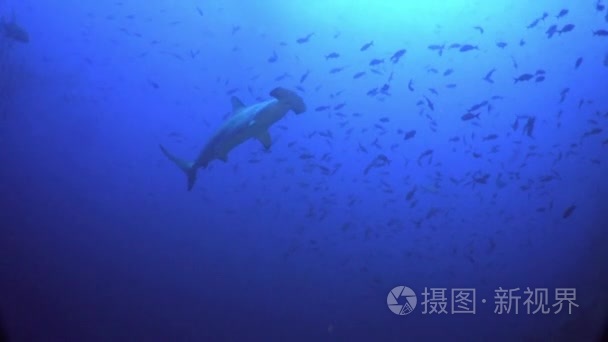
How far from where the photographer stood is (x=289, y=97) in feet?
12.9

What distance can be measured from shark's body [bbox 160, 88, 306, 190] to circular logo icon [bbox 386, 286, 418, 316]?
187 centimetres

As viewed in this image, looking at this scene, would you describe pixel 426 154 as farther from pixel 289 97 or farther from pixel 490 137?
pixel 289 97

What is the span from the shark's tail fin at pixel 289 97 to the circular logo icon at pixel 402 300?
1.89 meters

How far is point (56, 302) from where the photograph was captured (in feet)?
17.6

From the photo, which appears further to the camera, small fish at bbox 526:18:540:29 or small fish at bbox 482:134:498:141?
small fish at bbox 482:134:498:141

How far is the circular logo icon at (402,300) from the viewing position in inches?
→ 169

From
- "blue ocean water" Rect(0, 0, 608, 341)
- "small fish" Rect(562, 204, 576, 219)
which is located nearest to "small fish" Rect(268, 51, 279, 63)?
"blue ocean water" Rect(0, 0, 608, 341)

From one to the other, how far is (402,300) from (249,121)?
84.2 inches

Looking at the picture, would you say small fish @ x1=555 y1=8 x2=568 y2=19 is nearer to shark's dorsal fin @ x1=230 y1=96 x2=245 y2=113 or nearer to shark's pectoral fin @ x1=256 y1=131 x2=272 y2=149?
shark's pectoral fin @ x1=256 y1=131 x2=272 y2=149

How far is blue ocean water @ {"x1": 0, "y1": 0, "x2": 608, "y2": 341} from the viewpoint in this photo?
16.4ft

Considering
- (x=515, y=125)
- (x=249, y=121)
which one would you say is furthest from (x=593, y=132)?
(x=249, y=121)

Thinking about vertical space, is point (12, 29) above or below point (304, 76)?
below

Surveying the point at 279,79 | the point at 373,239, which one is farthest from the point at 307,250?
the point at 279,79
